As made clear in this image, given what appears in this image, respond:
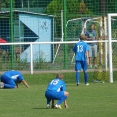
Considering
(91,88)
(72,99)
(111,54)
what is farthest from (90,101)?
(111,54)

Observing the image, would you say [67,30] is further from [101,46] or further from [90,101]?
[90,101]

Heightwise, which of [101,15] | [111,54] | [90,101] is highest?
[101,15]

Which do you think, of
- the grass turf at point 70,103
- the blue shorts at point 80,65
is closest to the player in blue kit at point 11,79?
the grass turf at point 70,103

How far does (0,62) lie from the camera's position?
97.5ft

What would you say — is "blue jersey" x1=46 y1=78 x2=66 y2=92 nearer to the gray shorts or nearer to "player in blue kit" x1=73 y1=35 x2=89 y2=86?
"player in blue kit" x1=73 y1=35 x2=89 y2=86

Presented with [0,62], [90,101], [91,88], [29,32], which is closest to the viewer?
[90,101]

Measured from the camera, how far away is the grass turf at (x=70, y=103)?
15.7 meters

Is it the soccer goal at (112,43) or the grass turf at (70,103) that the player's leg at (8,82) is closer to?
Answer: the grass turf at (70,103)

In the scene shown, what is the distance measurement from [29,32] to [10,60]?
2730 mm

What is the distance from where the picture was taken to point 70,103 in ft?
60.5

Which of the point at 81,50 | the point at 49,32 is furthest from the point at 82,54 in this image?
the point at 49,32

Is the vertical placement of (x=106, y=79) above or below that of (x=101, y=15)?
below

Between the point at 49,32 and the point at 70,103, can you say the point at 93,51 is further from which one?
the point at 70,103

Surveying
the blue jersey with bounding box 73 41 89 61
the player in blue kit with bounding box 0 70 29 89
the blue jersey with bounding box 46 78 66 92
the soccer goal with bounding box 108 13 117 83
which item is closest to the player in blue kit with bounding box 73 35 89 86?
the blue jersey with bounding box 73 41 89 61
